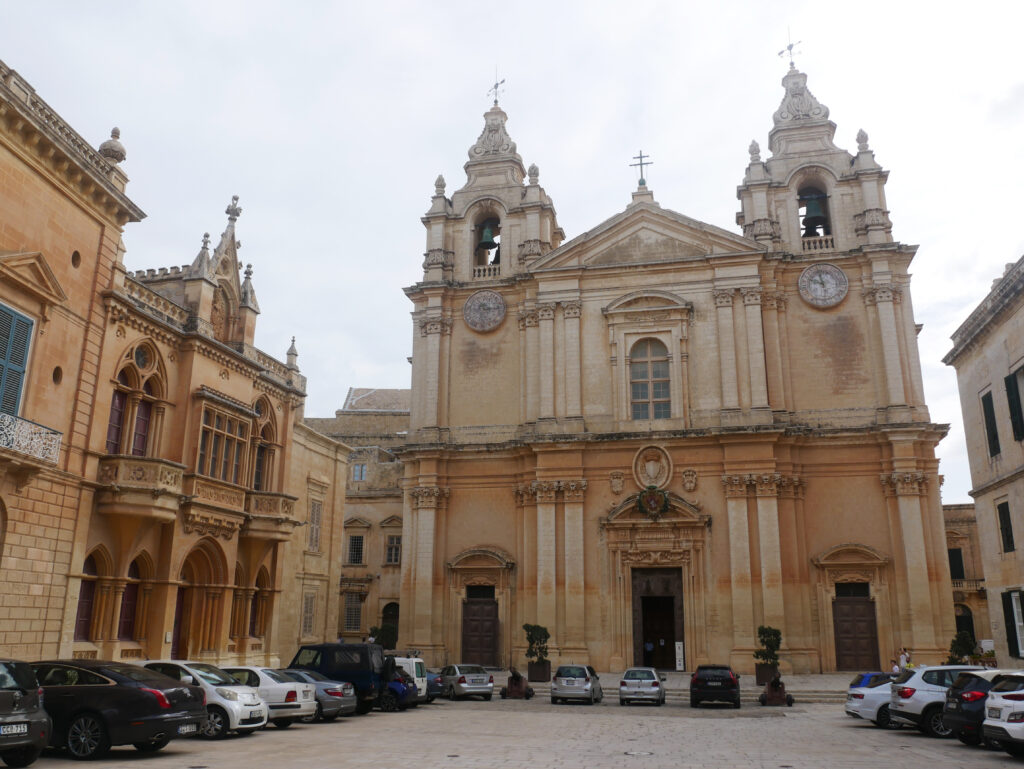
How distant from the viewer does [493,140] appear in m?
39.9

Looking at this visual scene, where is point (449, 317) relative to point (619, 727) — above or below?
above

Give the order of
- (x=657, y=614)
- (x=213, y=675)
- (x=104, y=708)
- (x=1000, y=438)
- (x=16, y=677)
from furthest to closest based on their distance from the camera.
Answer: (x=657, y=614), (x=1000, y=438), (x=213, y=675), (x=104, y=708), (x=16, y=677)

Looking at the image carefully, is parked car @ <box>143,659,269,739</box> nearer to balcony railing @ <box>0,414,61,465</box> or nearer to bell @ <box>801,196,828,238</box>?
balcony railing @ <box>0,414,61,465</box>

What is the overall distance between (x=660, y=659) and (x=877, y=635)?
302 inches

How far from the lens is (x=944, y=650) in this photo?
28938 mm

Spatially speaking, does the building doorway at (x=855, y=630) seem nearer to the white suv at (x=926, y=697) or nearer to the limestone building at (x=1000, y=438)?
the limestone building at (x=1000, y=438)

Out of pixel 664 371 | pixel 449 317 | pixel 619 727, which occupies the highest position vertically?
pixel 449 317

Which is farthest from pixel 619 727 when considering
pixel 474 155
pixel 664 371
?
pixel 474 155

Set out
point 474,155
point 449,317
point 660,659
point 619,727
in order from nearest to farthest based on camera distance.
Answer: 1. point 619,727
2. point 660,659
3. point 449,317
4. point 474,155

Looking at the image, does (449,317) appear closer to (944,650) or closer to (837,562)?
(837,562)

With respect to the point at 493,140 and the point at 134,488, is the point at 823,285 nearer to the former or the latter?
the point at 493,140

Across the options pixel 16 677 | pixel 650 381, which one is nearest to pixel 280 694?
pixel 16 677

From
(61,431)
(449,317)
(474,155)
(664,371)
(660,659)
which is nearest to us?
(61,431)

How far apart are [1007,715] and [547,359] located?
2289cm
